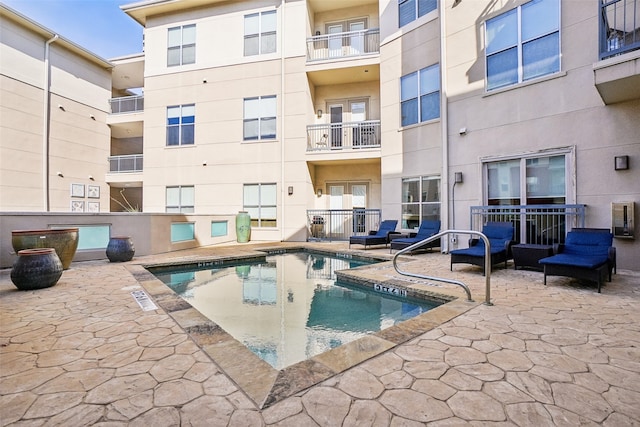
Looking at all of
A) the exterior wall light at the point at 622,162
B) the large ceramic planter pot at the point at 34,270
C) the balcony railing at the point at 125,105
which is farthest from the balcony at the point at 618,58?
the balcony railing at the point at 125,105

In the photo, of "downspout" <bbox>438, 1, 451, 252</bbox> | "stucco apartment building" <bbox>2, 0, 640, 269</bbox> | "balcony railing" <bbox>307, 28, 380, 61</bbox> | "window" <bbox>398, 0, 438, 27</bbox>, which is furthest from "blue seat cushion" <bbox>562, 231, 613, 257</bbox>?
"balcony railing" <bbox>307, 28, 380, 61</bbox>

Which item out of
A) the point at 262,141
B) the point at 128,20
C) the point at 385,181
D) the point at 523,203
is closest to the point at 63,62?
the point at 128,20

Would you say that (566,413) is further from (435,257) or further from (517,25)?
(517,25)

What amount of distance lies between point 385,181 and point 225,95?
7.89 meters

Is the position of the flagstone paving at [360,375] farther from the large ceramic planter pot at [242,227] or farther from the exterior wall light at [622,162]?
the large ceramic planter pot at [242,227]

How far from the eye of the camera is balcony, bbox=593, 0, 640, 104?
4.77 meters

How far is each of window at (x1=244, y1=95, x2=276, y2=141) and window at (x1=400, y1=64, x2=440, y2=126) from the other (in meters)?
5.33

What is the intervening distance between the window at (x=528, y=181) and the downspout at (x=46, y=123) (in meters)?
16.6

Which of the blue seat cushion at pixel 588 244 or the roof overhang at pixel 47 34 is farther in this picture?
the roof overhang at pixel 47 34

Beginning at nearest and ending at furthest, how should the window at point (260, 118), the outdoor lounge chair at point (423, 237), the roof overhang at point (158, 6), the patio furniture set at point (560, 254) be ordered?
the patio furniture set at point (560, 254) < the outdoor lounge chair at point (423, 237) < the window at point (260, 118) < the roof overhang at point (158, 6)

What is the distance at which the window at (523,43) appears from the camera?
6777 millimetres

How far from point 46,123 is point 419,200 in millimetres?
15489

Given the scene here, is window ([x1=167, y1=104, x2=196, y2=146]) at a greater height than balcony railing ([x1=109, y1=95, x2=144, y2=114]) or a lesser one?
lesser

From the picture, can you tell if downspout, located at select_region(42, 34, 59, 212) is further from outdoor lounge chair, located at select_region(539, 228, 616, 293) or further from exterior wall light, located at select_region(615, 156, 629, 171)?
exterior wall light, located at select_region(615, 156, 629, 171)
